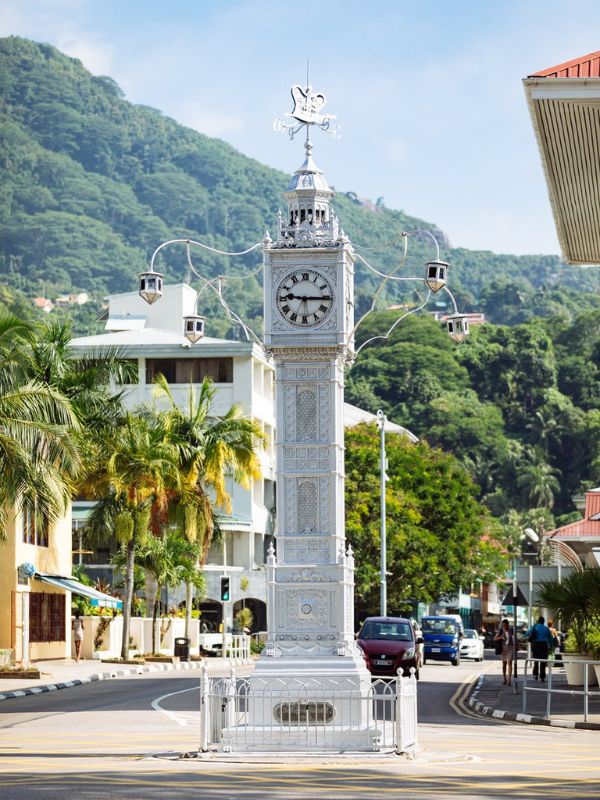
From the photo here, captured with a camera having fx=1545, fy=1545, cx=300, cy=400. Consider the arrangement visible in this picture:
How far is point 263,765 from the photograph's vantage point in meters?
17.2

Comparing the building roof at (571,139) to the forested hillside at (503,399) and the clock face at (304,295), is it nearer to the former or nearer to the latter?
the clock face at (304,295)

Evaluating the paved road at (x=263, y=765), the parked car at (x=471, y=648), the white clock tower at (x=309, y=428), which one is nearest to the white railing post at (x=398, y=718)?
the paved road at (x=263, y=765)

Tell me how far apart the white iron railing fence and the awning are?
99.7ft

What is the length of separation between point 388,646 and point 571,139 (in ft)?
59.1

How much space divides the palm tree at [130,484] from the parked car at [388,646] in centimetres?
1421

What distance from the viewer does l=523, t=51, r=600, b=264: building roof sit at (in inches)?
730

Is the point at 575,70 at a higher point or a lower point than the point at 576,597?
higher

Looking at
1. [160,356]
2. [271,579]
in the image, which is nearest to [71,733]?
[271,579]

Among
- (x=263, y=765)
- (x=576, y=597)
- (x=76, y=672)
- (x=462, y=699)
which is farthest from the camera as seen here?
(x=76, y=672)

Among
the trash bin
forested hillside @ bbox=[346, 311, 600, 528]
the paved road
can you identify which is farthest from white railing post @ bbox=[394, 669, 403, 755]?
forested hillside @ bbox=[346, 311, 600, 528]

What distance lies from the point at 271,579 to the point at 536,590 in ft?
42.9

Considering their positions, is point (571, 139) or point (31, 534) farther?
point (31, 534)

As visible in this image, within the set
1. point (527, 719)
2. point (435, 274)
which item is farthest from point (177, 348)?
point (435, 274)

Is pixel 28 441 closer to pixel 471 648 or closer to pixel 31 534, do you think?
pixel 31 534
